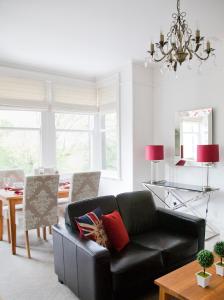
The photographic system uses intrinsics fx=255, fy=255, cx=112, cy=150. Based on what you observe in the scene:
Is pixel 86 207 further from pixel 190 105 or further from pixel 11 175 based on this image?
pixel 190 105

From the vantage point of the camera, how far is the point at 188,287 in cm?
181

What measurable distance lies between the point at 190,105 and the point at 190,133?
49 cm

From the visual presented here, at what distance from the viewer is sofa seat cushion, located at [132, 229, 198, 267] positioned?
2469mm

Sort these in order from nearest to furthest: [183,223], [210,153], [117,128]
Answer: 1. [183,223]
2. [210,153]
3. [117,128]

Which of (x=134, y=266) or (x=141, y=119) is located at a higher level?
(x=141, y=119)

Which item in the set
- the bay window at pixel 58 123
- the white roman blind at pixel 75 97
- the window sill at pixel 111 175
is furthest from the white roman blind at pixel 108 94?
the window sill at pixel 111 175

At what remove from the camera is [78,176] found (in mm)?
3695

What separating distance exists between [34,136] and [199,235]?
3637 mm

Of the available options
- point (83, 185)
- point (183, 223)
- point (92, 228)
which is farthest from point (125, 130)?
point (92, 228)

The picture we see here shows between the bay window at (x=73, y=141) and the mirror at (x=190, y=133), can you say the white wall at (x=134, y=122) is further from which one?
the bay window at (x=73, y=141)

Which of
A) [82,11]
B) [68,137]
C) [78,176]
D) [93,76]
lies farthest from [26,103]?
[82,11]

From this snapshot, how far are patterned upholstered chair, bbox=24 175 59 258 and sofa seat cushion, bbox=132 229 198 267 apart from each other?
4.06 feet

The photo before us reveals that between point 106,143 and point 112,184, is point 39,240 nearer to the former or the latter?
point 112,184

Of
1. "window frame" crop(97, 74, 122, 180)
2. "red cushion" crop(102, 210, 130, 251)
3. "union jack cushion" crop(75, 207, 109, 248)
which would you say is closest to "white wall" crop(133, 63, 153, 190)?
"window frame" crop(97, 74, 122, 180)
